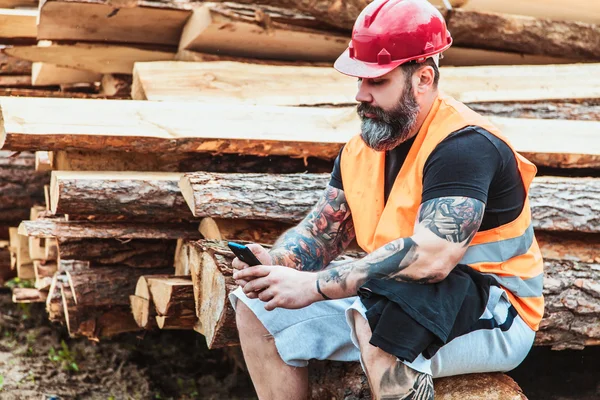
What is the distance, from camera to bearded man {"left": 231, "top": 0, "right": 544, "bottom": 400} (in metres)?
2.60

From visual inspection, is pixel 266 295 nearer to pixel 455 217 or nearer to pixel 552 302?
pixel 455 217

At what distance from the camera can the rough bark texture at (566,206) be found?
3.88 m

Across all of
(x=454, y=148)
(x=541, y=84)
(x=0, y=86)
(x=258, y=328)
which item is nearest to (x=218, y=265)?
(x=258, y=328)

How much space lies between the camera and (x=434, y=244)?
A: 2615mm

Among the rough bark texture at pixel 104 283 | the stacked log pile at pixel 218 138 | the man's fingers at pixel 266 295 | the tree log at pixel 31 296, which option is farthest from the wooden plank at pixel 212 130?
the tree log at pixel 31 296

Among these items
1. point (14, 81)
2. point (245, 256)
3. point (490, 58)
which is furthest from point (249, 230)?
point (14, 81)

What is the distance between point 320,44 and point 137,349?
2778 mm

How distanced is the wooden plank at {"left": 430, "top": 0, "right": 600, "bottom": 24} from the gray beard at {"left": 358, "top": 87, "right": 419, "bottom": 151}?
311 cm

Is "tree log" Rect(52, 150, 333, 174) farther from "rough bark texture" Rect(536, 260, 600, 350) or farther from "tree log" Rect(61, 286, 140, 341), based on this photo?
"rough bark texture" Rect(536, 260, 600, 350)

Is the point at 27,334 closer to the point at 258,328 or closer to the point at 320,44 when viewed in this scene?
the point at 320,44

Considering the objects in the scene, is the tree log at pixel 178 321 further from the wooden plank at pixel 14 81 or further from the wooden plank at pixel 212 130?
the wooden plank at pixel 14 81

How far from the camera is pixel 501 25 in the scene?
5840 mm

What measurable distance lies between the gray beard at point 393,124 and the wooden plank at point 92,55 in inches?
125

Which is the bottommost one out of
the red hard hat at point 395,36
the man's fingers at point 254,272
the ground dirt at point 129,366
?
the ground dirt at point 129,366
